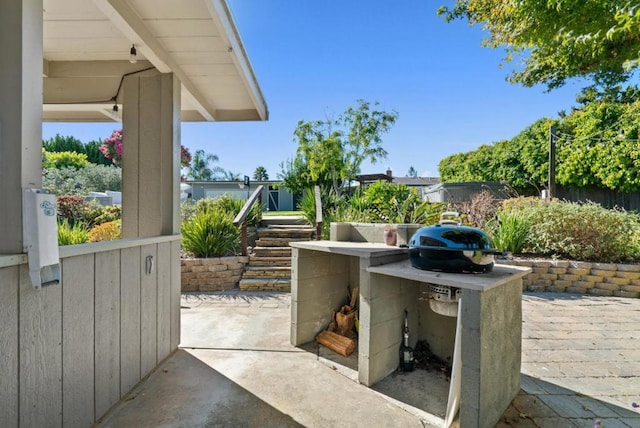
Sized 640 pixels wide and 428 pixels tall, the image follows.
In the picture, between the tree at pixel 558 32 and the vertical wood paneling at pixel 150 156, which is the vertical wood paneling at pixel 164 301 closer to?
the vertical wood paneling at pixel 150 156

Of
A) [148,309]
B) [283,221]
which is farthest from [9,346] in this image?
[283,221]

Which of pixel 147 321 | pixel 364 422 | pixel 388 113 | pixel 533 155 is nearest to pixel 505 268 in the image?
pixel 364 422

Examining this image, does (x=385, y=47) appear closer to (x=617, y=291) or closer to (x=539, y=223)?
(x=539, y=223)

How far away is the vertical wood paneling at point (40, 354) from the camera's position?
145 centimetres

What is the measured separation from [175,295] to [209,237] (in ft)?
9.48

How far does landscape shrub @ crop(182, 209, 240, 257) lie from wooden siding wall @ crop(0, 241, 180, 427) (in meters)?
3.05

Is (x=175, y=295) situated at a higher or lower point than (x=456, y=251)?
lower

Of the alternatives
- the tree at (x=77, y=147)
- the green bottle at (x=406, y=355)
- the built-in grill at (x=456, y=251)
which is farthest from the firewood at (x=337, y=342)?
the tree at (x=77, y=147)

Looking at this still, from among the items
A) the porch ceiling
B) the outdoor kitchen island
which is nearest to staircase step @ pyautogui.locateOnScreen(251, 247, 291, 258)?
the outdoor kitchen island

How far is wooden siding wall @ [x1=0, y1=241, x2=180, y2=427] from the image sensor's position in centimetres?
141

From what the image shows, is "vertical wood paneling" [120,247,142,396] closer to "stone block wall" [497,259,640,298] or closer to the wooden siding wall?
the wooden siding wall

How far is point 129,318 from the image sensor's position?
2.34 meters

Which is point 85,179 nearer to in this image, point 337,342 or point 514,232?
point 337,342

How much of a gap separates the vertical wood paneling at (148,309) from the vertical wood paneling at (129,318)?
0.19ft
